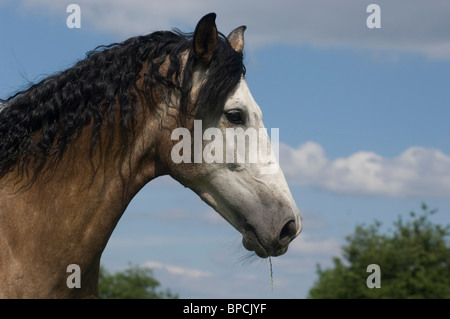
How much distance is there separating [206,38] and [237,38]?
0.86m

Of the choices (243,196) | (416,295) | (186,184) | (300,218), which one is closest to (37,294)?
(186,184)

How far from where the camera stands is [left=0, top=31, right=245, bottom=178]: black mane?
184 inches

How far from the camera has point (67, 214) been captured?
447cm

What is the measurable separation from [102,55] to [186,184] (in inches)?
52.8

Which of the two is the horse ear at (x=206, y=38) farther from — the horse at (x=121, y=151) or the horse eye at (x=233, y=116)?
the horse eye at (x=233, y=116)

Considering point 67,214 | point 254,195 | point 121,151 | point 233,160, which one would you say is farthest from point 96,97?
point 254,195

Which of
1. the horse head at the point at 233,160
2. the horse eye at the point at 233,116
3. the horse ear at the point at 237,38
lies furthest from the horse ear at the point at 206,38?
the horse ear at the point at 237,38

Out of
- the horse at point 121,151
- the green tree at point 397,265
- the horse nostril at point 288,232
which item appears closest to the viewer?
the horse at point 121,151

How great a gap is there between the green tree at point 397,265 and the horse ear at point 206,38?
1325cm

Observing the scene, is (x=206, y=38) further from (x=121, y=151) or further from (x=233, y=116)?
(x=121, y=151)

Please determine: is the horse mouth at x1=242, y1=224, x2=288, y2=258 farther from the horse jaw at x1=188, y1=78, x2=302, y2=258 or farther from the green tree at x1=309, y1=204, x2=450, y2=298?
the green tree at x1=309, y1=204, x2=450, y2=298

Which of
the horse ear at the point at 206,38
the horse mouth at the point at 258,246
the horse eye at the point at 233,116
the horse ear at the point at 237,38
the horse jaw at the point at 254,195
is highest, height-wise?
the horse ear at the point at 237,38

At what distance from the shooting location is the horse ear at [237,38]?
5566 mm

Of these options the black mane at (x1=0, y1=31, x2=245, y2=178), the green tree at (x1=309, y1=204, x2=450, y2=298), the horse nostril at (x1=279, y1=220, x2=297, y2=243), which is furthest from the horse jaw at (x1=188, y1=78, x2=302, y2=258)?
the green tree at (x1=309, y1=204, x2=450, y2=298)
